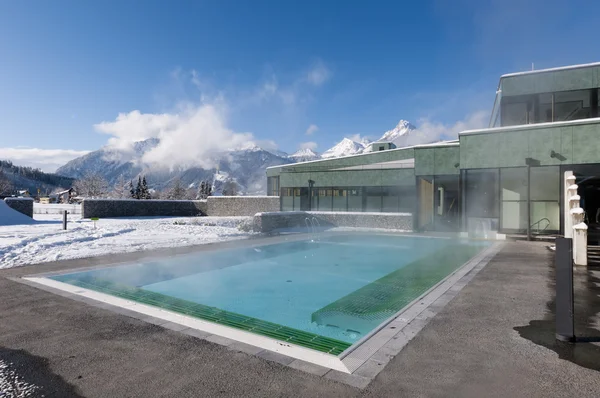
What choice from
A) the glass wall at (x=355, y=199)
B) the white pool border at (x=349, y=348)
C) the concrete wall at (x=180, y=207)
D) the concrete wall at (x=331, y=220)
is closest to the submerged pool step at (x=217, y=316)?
the white pool border at (x=349, y=348)

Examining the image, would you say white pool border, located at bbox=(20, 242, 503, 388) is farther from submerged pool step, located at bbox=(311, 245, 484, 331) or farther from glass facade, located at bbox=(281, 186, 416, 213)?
glass facade, located at bbox=(281, 186, 416, 213)

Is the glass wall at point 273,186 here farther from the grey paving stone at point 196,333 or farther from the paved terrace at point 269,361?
the grey paving stone at point 196,333

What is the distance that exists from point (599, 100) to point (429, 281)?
1821 cm

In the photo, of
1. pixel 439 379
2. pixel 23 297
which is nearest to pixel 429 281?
pixel 439 379

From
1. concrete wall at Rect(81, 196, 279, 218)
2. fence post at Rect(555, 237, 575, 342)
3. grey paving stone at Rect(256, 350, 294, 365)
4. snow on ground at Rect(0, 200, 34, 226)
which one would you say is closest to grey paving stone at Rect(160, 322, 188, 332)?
grey paving stone at Rect(256, 350, 294, 365)

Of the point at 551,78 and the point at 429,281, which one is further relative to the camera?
the point at 551,78

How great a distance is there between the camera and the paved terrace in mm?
3283

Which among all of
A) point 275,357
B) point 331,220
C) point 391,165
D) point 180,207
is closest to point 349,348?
point 275,357

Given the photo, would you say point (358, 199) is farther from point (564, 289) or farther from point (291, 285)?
point (564, 289)

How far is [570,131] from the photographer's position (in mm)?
16500

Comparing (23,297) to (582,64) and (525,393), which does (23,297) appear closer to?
(525,393)

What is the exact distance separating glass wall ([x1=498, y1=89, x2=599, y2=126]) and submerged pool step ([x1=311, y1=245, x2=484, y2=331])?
44.8 feet

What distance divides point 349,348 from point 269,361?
3.20ft

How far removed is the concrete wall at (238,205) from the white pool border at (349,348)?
28430mm
